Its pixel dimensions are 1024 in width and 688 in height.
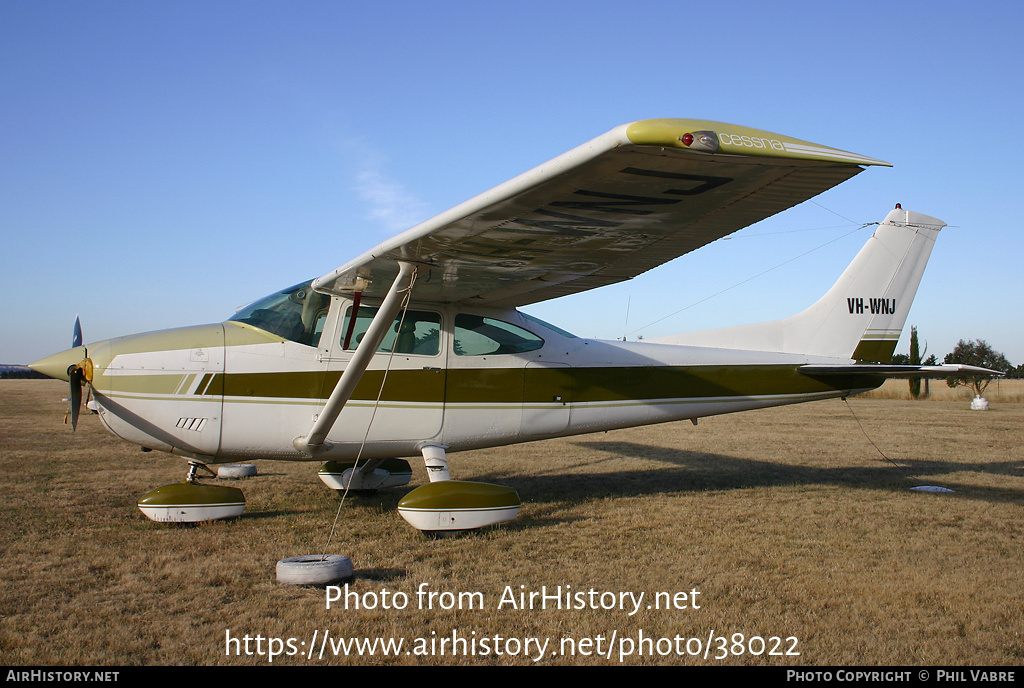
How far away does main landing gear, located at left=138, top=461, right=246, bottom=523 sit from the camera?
532 centimetres

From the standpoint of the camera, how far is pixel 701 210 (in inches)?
147

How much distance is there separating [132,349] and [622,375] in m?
4.88

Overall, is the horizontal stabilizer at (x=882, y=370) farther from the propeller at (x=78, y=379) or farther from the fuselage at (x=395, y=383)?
the propeller at (x=78, y=379)

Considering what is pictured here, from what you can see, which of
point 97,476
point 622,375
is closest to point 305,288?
point 622,375

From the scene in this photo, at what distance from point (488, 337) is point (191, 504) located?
3.12 metres

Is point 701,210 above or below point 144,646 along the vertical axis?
above

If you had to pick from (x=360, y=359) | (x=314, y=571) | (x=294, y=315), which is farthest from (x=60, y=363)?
(x=314, y=571)

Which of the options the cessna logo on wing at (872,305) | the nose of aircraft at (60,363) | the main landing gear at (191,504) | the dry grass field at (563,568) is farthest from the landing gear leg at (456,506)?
the cessna logo on wing at (872,305)

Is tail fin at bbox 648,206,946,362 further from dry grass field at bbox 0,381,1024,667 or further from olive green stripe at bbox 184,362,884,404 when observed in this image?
dry grass field at bbox 0,381,1024,667

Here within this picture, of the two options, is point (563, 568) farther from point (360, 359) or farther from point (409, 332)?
point (409, 332)

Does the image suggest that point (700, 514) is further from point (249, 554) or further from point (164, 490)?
point (164, 490)

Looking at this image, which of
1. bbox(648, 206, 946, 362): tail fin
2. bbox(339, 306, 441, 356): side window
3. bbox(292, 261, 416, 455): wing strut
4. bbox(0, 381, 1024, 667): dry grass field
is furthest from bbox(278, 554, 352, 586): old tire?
bbox(648, 206, 946, 362): tail fin

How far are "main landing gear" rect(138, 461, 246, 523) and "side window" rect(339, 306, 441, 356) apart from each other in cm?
171

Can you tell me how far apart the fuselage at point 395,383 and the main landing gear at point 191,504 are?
349 millimetres
